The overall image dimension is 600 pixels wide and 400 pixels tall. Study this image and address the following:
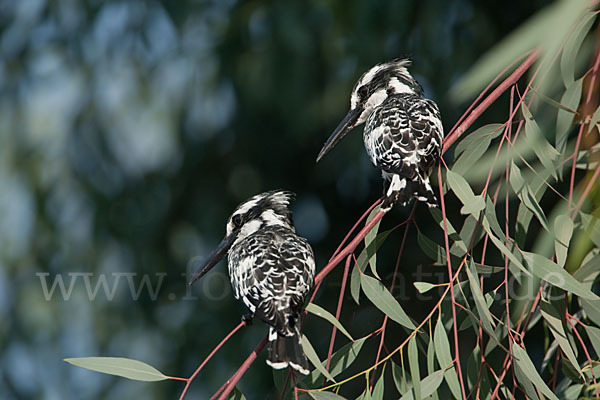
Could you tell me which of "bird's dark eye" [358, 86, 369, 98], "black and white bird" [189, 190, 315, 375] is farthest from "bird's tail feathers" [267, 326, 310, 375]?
"bird's dark eye" [358, 86, 369, 98]

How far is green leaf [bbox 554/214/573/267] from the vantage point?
116cm

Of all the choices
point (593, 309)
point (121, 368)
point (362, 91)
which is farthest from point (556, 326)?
point (362, 91)

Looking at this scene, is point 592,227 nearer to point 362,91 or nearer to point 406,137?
point 406,137

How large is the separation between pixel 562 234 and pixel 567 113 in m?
0.30

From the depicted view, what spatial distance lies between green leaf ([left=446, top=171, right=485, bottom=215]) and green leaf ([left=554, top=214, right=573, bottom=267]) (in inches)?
6.5

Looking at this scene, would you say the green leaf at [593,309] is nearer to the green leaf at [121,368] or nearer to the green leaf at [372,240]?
the green leaf at [372,240]

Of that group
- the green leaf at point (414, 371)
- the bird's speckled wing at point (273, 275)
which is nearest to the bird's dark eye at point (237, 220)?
the bird's speckled wing at point (273, 275)

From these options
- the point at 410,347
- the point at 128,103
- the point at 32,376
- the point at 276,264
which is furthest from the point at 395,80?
the point at 32,376

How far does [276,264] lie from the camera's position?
1334 millimetres

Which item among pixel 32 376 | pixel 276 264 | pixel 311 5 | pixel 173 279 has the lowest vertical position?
pixel 32 376

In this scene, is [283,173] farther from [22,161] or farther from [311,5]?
[22,161]

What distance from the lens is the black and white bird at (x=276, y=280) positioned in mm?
1184

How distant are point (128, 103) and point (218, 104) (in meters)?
0.28

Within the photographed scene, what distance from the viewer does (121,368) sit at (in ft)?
3.69
